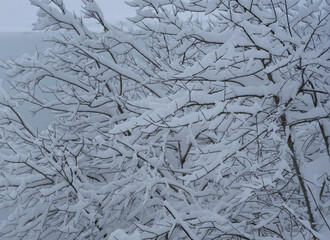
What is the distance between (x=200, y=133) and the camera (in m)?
4.43

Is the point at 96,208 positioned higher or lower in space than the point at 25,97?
lower

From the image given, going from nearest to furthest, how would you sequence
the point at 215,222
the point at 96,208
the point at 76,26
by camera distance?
the point at 215,222, the point at 96,208, the point at 76,26

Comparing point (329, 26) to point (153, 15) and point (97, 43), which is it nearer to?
point (153, 15)

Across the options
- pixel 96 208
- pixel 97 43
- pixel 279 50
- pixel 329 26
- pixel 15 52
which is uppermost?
pixel 15 52

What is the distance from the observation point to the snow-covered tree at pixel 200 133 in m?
2.34

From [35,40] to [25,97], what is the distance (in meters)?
10.7

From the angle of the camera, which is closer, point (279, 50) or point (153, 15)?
point (279, 50)

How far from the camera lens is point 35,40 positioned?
46.5 feet

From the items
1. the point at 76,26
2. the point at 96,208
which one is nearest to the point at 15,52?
the point at 76,26

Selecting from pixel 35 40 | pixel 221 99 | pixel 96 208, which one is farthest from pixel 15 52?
pixel 221 99

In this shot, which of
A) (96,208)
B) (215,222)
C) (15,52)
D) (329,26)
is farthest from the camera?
(15,52)

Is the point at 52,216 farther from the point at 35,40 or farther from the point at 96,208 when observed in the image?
the point at 35,40

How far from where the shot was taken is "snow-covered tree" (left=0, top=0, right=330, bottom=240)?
2342 mm

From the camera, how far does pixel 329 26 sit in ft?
8.15
